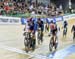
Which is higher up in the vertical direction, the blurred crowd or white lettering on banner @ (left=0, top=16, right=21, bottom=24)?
the blurred crowd

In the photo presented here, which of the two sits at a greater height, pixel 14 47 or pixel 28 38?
pixel 28 38

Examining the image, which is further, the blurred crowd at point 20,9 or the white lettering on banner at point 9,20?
the blurred crowd at point 20,9

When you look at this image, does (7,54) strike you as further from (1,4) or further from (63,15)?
(63,15)

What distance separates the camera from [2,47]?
16078mm

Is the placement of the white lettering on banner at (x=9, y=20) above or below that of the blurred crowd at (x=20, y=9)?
below

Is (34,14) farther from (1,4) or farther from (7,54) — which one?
(7,54)

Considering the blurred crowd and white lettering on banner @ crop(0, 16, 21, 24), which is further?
the blurred crowd

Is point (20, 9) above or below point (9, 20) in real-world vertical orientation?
above

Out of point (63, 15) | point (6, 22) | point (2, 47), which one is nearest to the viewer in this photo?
point (2, 47)

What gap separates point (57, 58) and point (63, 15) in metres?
26.2

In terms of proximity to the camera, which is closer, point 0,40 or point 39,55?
point 39,55

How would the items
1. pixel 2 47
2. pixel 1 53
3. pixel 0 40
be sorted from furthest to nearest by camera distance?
pixel 0 40
pixel 2 47
pixel 1 53

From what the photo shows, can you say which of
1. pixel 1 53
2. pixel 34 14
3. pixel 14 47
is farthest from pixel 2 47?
pixel 34 14

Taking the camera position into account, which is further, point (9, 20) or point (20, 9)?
point (20, 9)
